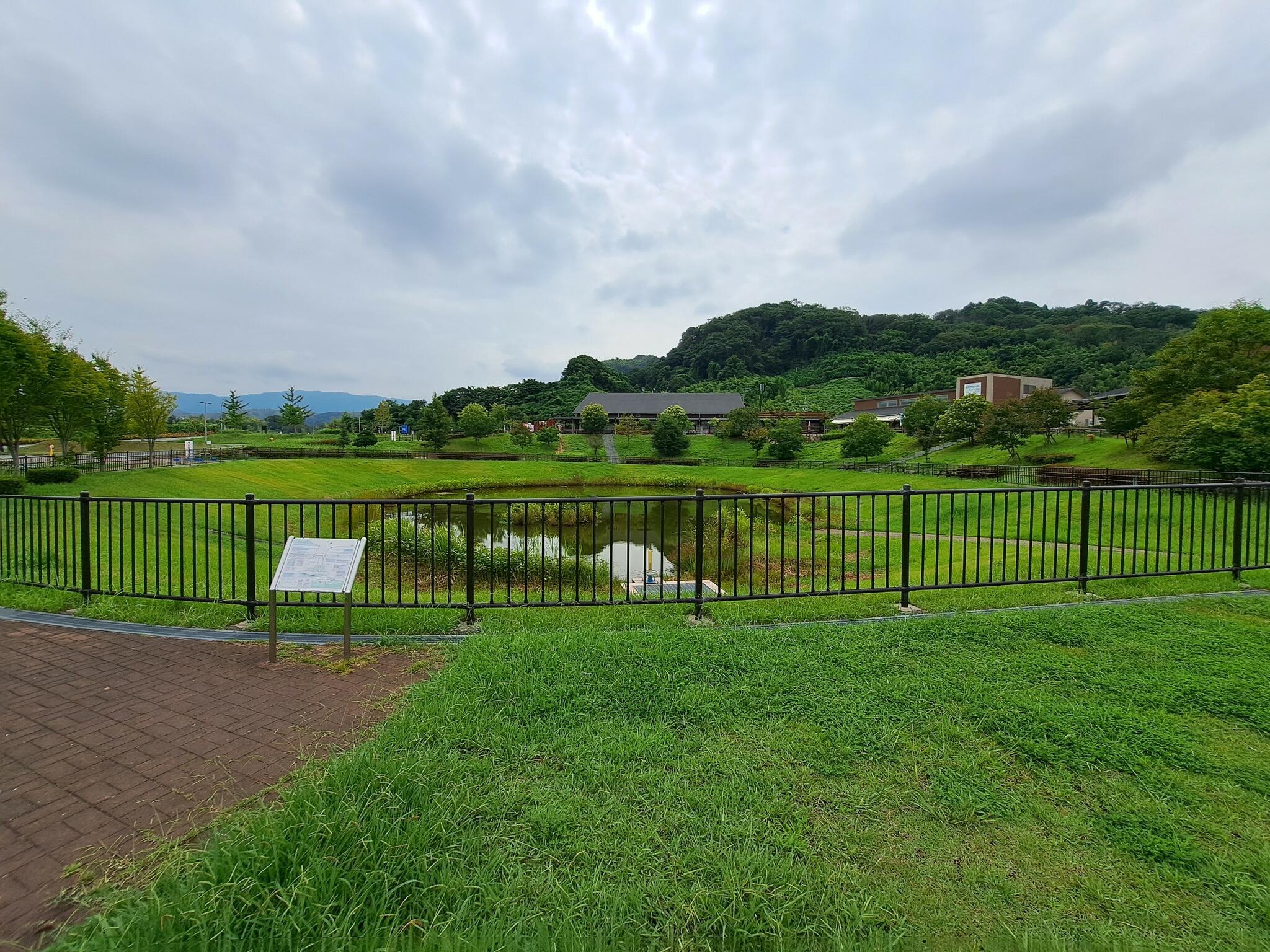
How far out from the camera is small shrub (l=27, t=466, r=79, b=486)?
17.4 m

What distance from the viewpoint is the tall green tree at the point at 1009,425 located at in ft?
112

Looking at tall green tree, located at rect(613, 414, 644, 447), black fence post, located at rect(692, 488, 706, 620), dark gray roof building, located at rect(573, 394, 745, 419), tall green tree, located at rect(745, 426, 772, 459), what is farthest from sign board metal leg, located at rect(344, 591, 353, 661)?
dark gray roof building, located at rect(573, 394, 745, 419)

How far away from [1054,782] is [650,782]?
5.93ft

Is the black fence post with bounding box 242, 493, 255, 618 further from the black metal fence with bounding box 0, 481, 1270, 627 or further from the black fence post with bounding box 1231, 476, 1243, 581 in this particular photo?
the black fence post with bounding box 1231, 476, 1243, 581

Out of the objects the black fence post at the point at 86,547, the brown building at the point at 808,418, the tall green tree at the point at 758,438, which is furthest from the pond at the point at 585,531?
the brown building at the point at 808,418

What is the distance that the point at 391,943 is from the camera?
1.60m

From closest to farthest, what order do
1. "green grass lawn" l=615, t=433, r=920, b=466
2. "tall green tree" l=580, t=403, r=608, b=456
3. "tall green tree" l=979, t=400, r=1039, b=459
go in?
"tall green tree" l=979, t=400, r=1039, b=459, "green grass lawn" l=615, t=433, r=920, b=466, "tall green tree" l=580, t=403, r=608, b=456

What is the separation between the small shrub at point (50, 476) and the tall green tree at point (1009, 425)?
4446 cm

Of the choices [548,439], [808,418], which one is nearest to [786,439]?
[808,418]

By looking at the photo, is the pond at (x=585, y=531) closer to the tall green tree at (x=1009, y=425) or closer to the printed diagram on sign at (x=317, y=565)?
the printed diagram on sign at (x=317, y=565)

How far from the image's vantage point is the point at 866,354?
104188 mm

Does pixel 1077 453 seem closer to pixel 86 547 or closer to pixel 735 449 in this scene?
pixel 735 449

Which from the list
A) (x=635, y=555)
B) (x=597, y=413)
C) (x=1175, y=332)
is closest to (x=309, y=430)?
(x=597, y=413)

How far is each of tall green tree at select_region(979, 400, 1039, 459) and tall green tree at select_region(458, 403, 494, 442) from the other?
4092 cm
